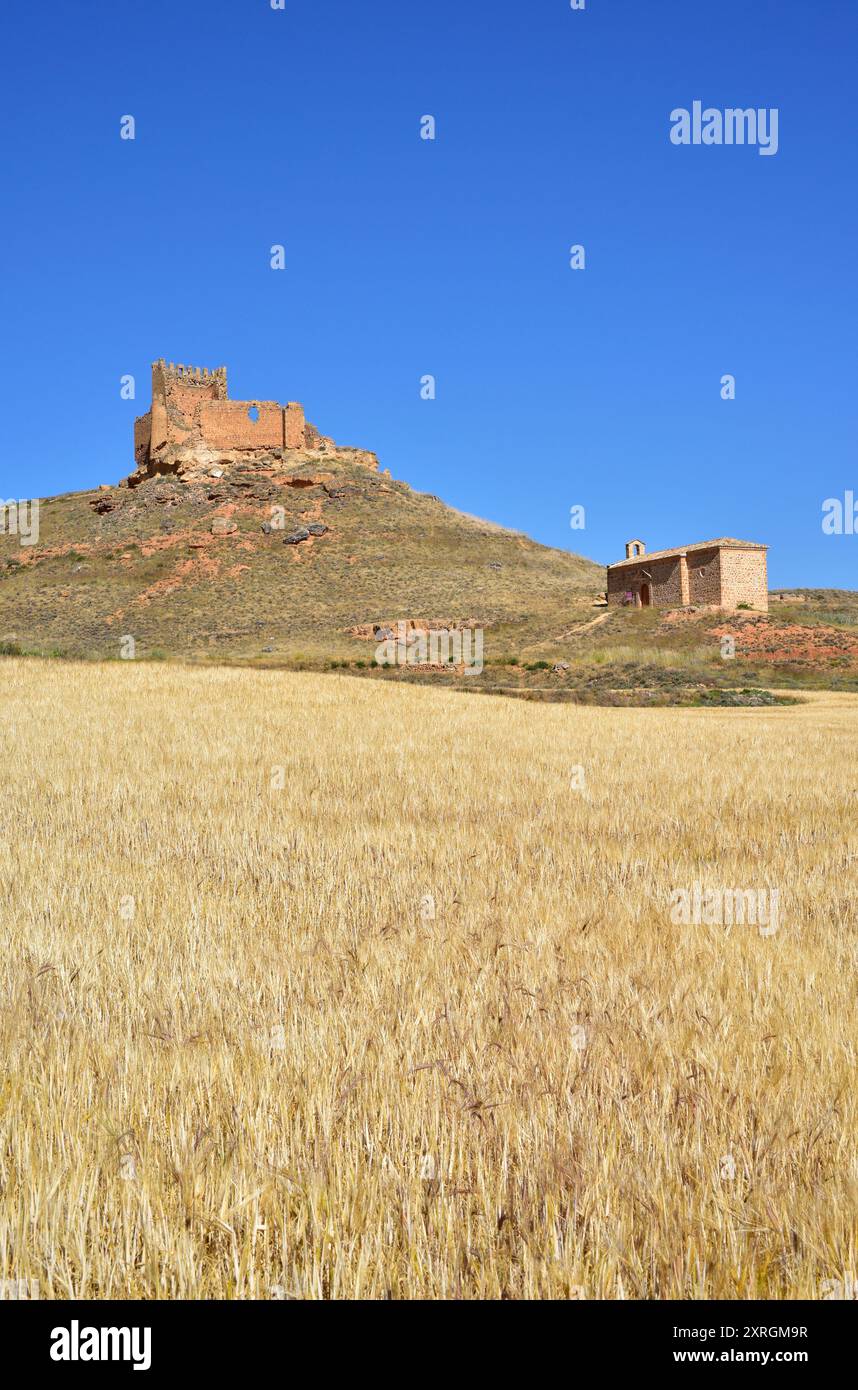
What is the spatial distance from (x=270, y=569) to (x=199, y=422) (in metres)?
23.1

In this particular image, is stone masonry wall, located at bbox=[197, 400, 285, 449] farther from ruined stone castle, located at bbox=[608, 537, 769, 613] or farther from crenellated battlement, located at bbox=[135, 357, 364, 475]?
ruined stone castle, located at bbox=[608, 537, 769, 613]

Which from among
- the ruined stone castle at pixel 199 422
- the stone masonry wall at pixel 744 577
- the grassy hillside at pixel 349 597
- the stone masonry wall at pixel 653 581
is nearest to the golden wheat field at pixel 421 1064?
the grassy hillside at pixel 349 597

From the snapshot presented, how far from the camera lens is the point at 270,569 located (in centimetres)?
7312

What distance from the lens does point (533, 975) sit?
3.53m

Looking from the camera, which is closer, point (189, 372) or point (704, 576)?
point (704, 576)

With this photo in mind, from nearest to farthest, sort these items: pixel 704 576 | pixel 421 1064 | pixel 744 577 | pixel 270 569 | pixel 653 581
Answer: pixel 421 1064 → pixel 744 577 → pixel 704 576 → pixel 653 581 → pixel 270 569

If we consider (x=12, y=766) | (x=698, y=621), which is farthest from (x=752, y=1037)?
(x=698, y=621)

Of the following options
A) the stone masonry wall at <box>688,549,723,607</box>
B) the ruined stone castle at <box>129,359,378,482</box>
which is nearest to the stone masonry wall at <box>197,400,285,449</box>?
→ the ruined stone castle at <box>129,359,378,482</box>

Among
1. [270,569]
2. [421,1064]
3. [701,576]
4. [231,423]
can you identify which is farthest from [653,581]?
[421,1064]

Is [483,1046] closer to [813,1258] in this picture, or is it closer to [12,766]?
[813,1258]

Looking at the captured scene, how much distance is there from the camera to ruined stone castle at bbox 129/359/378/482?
8550cm

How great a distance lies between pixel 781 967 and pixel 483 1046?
153 centimetres

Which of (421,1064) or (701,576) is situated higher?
(701,576)

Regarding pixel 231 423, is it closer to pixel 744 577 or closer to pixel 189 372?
pixel 189 372
